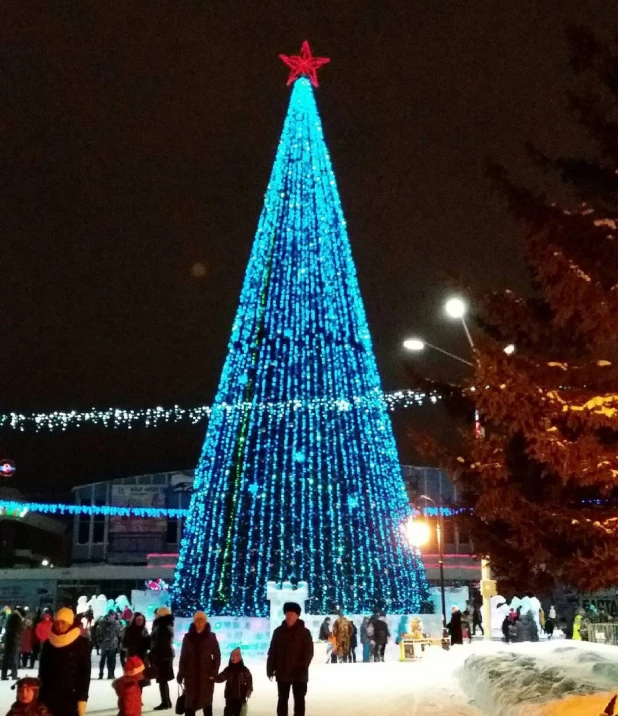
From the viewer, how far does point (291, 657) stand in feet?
31.6

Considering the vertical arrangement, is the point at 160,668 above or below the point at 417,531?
below

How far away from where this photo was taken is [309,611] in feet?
79.4

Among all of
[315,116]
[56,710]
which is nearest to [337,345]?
[315,116]

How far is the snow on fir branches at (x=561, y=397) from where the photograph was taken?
973 cm

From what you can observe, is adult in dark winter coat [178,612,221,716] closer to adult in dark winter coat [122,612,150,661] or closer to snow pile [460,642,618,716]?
snow pile [460,642,618,716]

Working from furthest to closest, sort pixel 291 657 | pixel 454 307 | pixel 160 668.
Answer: pixel 454 307
pixel 160 668
pixel 291 657

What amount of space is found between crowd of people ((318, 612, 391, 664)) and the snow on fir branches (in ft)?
33.9

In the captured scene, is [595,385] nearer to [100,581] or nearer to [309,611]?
[309,611]

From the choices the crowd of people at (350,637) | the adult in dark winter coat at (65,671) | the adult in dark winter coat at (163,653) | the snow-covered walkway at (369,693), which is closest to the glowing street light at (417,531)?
the crowd of people at (350,637)

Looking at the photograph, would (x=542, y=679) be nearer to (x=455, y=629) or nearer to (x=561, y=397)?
(x=561, y=397)

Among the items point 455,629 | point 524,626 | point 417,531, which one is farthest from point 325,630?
point 524,626

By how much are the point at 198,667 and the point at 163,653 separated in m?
2.93

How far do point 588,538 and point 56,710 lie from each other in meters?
6.12

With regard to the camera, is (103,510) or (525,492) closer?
(525,492)
